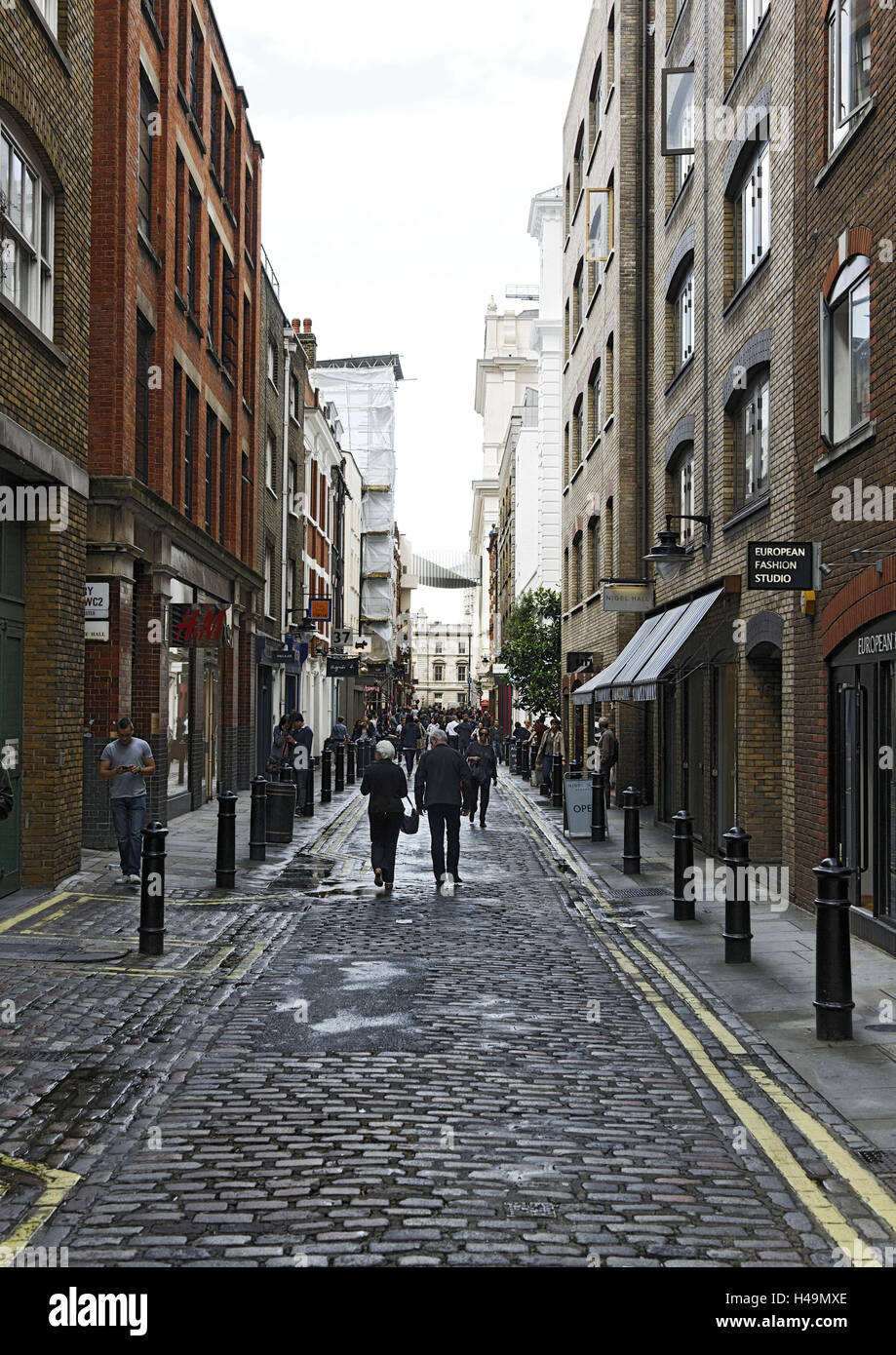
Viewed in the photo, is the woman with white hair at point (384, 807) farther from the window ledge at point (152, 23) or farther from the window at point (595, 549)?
the window at point (595, 549)

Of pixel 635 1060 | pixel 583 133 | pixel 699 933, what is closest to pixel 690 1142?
pixel 635 1060

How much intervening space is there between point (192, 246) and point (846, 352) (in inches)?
566

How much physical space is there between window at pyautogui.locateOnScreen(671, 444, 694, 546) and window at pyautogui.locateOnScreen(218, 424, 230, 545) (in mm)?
9395

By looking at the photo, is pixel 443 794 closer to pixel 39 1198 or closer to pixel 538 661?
pixel 39 1198

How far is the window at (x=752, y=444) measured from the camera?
14.9 metres

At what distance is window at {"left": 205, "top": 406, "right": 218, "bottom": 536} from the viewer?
78.5 ft

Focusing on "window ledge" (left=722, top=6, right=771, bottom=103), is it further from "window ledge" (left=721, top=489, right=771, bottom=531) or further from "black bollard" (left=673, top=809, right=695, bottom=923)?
"black bollard" (left=673, top=809, right=695, bottom=923)

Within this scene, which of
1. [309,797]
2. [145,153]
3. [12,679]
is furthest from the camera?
[309,797]

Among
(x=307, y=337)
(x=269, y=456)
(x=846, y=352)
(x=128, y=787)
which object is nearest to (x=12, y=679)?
(x=128, y=787)

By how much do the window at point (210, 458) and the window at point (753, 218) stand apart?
1102 centimetres

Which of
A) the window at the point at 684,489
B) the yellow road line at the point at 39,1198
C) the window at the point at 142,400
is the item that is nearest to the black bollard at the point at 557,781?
the window at the point at 684,489

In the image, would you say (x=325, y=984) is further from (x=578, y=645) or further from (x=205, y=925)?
(x=578, y=645)

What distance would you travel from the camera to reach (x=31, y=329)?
1182 cm

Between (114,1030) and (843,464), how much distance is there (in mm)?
7649
